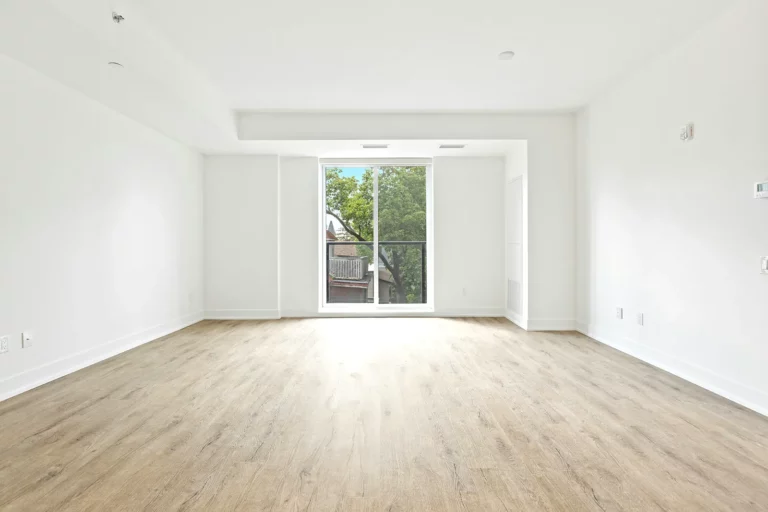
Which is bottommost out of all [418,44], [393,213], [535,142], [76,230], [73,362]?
[73,362]

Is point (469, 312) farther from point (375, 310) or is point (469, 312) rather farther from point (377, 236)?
point (377, 236)

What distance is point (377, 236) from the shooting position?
22.1ft

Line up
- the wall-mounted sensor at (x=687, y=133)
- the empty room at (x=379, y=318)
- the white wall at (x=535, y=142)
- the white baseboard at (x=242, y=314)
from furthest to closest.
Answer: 1. the white baseboard at (x=242, y=314)
2. the white wall at (x=535, y=142)
3. the wall-mounted sensor at (x=687, y=133)
4. the empty room at (x=379, y=318)

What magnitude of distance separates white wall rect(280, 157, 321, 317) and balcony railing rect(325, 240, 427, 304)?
36 centimetres

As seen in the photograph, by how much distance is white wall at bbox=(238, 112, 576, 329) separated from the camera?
545cm

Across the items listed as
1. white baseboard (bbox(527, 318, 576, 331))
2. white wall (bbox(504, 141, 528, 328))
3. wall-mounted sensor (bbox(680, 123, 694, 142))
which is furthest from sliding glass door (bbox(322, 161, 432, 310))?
wall-mounted sensor (bbox(680, 123, 694, 142))

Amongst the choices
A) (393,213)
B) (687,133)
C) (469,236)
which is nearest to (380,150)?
(393,213)

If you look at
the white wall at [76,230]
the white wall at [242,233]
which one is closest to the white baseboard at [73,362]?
the white wall at [76,230]

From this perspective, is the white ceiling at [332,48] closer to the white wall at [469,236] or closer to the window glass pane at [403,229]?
the white wall at [469,236]

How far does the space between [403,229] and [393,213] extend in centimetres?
28

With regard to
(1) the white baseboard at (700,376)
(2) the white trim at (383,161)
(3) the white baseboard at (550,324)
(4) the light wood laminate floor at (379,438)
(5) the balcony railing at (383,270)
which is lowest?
(4) the light wood laminate floor at (379,438)

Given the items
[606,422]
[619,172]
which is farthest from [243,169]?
[606,422]

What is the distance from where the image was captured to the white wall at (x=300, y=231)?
654 centimetres

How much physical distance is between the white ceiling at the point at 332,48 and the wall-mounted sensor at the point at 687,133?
0.69 m
